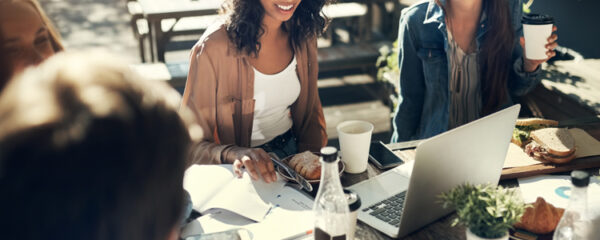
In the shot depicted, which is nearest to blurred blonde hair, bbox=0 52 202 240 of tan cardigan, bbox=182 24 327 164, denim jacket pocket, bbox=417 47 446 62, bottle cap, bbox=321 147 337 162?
bottle cap, bbox=321 147 337 162

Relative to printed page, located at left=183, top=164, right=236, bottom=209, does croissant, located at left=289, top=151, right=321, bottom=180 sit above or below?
above

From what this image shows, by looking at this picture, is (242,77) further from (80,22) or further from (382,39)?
(80,22)

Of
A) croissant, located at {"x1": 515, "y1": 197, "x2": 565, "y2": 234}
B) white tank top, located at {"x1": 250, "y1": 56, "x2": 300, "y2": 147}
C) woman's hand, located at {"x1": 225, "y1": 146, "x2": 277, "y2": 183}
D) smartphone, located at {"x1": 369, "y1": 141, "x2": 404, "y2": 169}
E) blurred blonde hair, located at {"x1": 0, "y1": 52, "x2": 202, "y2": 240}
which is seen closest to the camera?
blurred blonde hair, located at {"x1": 0, "y1": 52, "x2": 202, "y2": 240}

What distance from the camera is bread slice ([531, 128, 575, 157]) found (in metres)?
1.51

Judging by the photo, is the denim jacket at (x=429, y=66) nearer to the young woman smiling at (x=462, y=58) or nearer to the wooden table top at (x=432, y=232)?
the young woman smiling at (x=462, y=58)

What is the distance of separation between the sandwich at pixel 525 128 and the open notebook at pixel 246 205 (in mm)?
690

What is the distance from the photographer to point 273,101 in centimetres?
203

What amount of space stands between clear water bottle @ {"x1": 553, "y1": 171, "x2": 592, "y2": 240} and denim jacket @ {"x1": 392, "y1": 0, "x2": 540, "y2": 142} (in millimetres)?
1066

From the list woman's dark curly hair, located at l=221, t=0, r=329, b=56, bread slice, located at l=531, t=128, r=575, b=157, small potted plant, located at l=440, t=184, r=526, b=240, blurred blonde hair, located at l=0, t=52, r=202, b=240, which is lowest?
bread slice, located at l=531, t=128, r=575, b=157

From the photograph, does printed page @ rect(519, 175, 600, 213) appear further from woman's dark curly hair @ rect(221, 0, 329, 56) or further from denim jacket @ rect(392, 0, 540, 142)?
woman's dark curly hair @ rect(221, 0, 329, 56)

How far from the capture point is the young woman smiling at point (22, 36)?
1.13m

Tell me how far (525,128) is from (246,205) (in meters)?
0.91

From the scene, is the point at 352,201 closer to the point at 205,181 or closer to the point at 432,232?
the point at 432,232

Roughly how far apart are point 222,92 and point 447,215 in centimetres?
93
